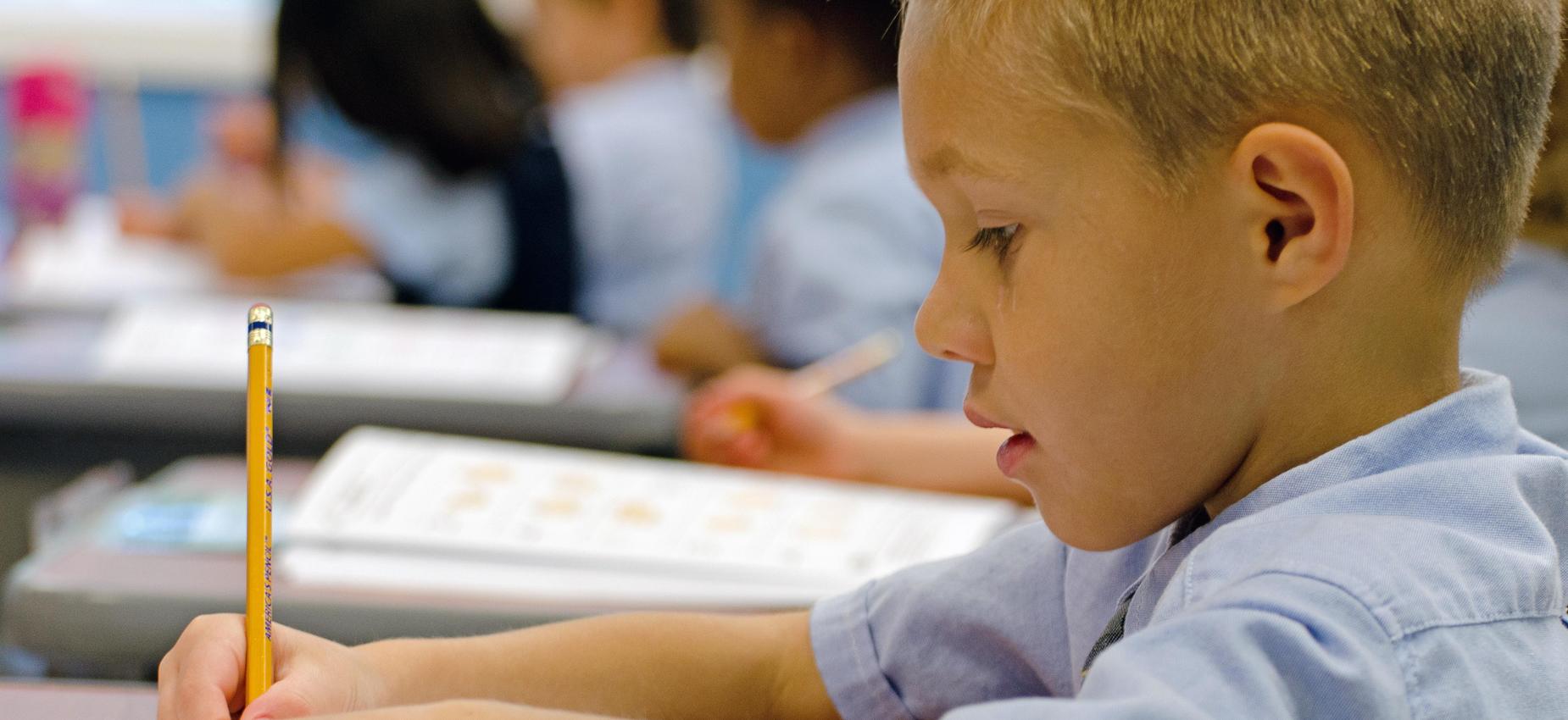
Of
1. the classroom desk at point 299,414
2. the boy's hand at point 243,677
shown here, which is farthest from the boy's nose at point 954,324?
the classroom desk at point 299,414

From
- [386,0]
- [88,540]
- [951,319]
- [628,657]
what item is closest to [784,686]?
[628,657]

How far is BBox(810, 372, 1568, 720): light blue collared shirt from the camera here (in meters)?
0.40

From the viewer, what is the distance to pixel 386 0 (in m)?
1.85

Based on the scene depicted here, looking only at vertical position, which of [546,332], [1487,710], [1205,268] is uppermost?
[1205,268]

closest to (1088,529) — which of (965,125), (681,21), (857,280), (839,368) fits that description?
(965,125)

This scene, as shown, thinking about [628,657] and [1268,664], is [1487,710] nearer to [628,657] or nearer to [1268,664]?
[1268,664]

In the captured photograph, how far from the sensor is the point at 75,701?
0.63m

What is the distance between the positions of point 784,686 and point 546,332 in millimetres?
894

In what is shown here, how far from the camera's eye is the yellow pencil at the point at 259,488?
49cm

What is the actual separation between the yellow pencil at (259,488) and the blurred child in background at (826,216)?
0.84 meters

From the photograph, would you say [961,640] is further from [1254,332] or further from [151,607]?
[151,607]

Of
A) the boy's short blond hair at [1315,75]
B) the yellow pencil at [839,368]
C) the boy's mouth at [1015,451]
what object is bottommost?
the yellow pencil at [839,368]

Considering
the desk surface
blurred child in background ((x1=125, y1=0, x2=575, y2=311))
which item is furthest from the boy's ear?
blurred child in background ((x1=125, y1=0, x2=575, y2=311))

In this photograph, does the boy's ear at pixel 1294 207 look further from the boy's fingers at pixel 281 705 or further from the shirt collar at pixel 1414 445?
the boy's fingers at pixel 281 705
